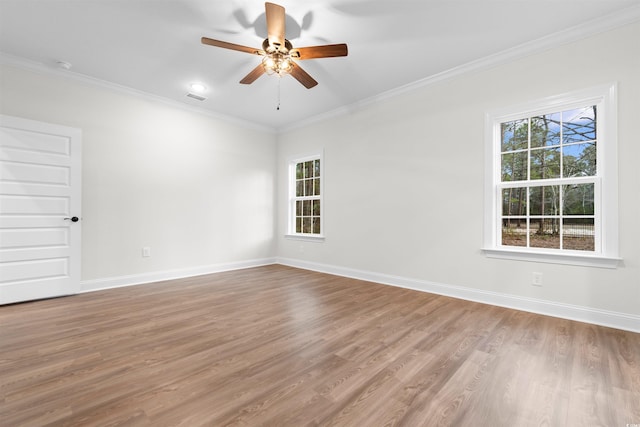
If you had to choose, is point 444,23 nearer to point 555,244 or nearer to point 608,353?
point 555,244

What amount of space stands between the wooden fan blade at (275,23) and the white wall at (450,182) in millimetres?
2143

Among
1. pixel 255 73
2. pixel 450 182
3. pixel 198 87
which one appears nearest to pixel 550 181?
pixel 450 182

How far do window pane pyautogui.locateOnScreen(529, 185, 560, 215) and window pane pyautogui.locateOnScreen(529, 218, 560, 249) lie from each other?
0.09 m

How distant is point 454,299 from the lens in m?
3.34

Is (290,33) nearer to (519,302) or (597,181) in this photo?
(597,181)

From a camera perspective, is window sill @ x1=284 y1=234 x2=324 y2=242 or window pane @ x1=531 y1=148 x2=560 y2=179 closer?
window pane @ x1=531 y1=148 x2=560 y2=179

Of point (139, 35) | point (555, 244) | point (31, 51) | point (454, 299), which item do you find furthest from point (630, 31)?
point (31, 51)

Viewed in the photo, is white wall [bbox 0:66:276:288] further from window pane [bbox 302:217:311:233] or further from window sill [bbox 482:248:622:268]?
window sill [bbox 482:248:622:268]

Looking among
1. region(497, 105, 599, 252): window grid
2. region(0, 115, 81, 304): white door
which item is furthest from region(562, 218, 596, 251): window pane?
region(0, 115, 81, 304): white door

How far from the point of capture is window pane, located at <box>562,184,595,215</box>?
272cm

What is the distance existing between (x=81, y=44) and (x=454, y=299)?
4.97 m

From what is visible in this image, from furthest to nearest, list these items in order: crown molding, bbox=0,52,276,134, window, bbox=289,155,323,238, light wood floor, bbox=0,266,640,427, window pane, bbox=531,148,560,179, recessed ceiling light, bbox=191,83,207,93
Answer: window, bbox=289,155,323,238 < recessed ceiling light, bbox=191,83,207,93 < crown molding, bbox=0,52,276,134 < window pane, bbox=531,148,560,179 < light wood floor, bbox=0,266,640,427

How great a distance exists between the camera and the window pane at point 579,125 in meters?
2.71

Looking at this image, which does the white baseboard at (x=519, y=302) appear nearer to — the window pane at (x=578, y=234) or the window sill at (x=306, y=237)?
the window pane at (x=578, y=234)
